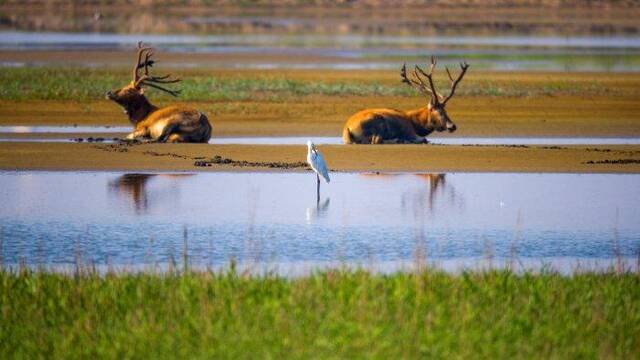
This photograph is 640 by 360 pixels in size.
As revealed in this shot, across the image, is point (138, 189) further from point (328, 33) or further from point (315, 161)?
point (328, 33)

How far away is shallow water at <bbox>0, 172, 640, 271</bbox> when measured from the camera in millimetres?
13977

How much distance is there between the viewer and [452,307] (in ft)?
34.6

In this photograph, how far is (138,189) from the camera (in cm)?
1889

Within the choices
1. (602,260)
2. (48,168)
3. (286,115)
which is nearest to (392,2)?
(286,115)

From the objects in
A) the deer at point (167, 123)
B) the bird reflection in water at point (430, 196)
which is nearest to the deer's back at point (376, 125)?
the deer at point (167, 123)

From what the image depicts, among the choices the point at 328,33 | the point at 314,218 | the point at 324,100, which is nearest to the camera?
the point at 314,218

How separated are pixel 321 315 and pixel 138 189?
29.4ft

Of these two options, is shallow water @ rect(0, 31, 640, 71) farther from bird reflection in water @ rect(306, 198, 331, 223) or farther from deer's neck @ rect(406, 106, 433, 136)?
bird reflection in water @ rect(306, 198, 331, 223)

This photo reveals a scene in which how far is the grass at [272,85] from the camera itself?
3238cm

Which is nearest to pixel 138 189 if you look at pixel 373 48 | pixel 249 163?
pixel 249 163

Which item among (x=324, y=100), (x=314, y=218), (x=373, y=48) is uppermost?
(x=314, y=218)

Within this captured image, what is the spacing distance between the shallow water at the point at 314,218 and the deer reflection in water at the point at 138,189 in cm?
1

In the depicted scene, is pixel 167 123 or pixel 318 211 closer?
pixel 318 211

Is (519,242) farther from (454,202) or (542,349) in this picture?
(542,349)
